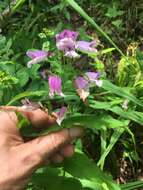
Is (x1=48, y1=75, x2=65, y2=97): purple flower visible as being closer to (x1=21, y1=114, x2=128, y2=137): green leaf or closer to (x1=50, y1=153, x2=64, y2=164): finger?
(x1=21, y1=114, x2=128, y2=137): green leaf

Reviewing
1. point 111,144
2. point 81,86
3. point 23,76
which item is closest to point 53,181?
point 81,86

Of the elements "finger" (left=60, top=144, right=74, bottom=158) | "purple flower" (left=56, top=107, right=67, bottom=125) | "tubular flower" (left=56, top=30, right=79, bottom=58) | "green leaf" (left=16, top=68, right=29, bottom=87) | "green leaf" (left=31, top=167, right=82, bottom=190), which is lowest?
"green leaf" (left=31, top=167, right=82, bottom=190)

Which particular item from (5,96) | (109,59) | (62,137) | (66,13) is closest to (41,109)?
(62,137)

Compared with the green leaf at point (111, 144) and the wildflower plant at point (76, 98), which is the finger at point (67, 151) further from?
the green leaf at point (111, 144)

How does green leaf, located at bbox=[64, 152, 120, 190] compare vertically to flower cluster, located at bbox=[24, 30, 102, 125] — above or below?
below

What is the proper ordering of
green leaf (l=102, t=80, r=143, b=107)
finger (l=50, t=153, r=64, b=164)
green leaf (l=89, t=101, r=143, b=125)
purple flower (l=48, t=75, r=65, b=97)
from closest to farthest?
purple flower (l=48, t=75, r=65, b=97) → finger (l=50, t=153, r=64, b=164) → green leaf (l=102, t=80, r=143, b=107) → green leaf (l=89, t=101, r=143, b=125)

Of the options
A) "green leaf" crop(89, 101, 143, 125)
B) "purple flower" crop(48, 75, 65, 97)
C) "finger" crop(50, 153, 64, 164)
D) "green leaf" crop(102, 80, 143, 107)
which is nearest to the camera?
"purple flower" crop(48, 75, 65, 97)

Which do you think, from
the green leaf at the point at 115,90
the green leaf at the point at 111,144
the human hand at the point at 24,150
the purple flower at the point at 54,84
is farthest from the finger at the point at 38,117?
the green leaf at the point at 111,144

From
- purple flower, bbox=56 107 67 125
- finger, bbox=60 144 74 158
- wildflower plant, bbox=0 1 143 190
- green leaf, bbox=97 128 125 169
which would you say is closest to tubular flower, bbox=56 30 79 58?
wildflower plant, bbox=0 1 143 190

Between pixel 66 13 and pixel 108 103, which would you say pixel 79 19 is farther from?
pixel 108 103
